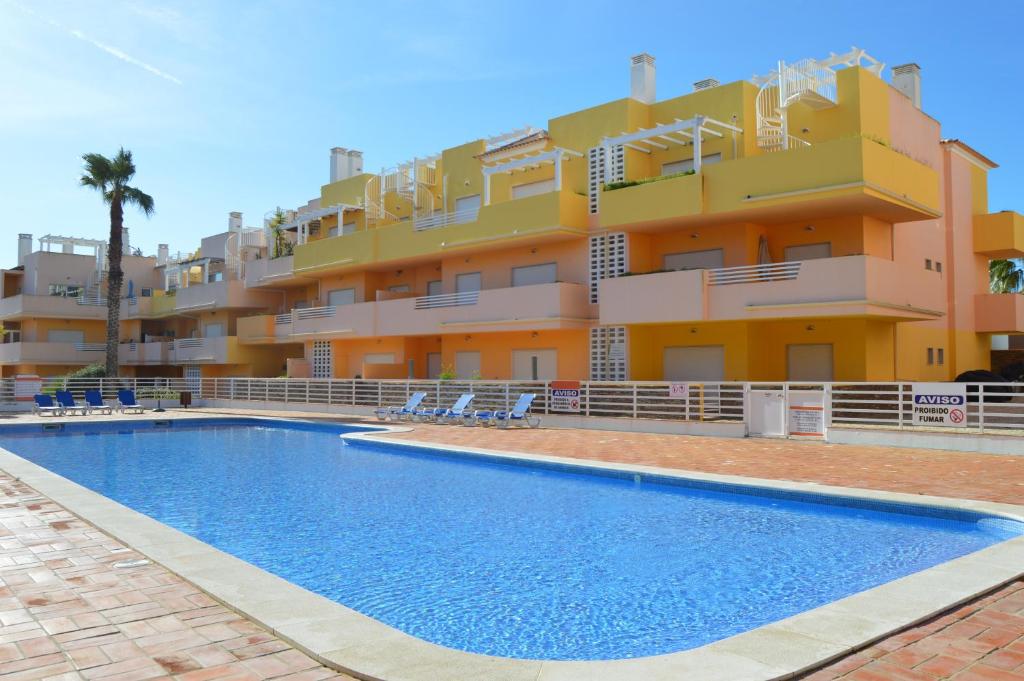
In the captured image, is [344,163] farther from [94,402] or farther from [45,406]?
[45,406]

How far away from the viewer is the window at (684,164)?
23845 mm

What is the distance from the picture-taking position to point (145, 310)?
148ft

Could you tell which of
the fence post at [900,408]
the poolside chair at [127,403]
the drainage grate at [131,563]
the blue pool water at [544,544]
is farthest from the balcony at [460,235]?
the drainage grate at [131,563]

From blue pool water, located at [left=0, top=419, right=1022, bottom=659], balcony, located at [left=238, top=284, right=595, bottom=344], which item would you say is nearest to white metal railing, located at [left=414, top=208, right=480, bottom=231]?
balcony, located at [left=238, top=284, right=595, bottom=344]

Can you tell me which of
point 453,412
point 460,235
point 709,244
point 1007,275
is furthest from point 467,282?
point 1007,275

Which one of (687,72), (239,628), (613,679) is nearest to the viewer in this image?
(613,679)

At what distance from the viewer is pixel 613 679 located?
3.81 metres

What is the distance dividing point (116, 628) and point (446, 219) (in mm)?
25655

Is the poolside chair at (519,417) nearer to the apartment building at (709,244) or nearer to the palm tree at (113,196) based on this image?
the apartment building at (709,244)

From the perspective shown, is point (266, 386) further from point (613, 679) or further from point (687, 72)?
point (613, 679)

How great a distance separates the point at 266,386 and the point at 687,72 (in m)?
19.2

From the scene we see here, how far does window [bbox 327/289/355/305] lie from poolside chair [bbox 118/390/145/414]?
33.0 feet

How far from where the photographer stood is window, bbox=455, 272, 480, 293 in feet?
96.7

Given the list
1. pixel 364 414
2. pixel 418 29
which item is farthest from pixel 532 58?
pixel 364 414
